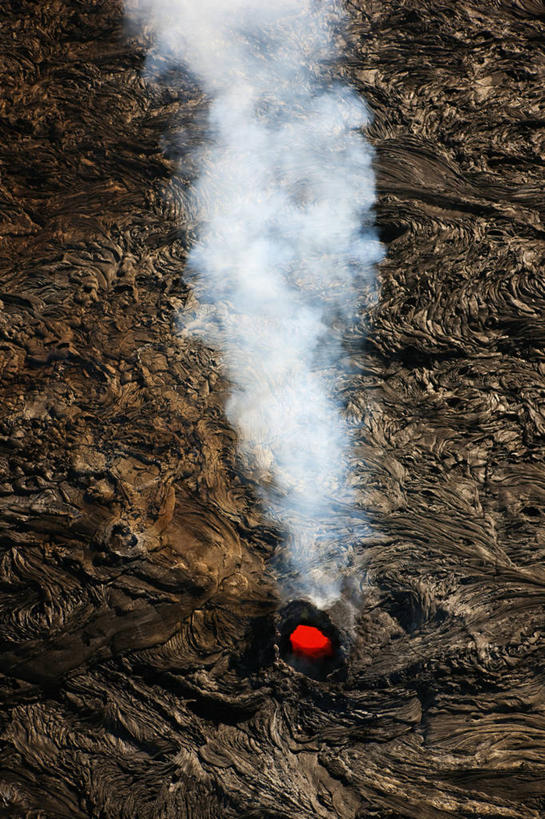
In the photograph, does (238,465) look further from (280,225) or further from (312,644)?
(280,225)

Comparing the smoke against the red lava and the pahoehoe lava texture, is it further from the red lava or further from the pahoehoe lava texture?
the red lava

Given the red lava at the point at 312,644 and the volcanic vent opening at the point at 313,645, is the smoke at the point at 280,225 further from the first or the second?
the red lava at the point at 312,644

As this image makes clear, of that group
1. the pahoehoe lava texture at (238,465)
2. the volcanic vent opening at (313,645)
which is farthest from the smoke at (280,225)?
the volcanic vent opening at (313,645)

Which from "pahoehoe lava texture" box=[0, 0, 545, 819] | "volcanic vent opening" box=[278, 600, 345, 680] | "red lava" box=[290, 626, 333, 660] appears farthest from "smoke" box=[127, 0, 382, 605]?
"red lava" box=[290, 626, 333, 660]

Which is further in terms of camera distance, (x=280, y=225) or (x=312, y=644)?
(x=280, y=225)

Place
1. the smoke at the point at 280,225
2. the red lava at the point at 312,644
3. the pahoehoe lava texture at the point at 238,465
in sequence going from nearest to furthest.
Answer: the pahoehoe lava texture at the point at 238,465 < the red lava at the point at 312,644 < the smoke at the point at 280,225

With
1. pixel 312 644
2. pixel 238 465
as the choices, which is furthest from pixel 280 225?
pixel 312 644

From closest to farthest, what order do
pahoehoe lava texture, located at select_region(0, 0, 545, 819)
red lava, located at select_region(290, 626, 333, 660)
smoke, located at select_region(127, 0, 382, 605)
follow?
pahoehoe lava texture, located at select_region(0, 0, 545, 819), red lava, located at select_region(290, 626, 333, 660), smoke, located at select_region(127, 0, 382, 605)
